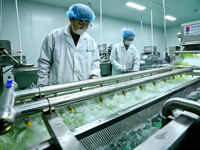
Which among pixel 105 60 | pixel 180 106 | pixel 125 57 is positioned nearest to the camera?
pixel 180 106

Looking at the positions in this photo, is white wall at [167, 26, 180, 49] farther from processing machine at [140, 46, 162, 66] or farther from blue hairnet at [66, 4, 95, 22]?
blue hairnet at [66, 4, 95, 22]

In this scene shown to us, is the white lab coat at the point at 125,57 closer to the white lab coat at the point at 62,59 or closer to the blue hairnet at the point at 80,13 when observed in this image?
the white lab coat at the point at 62,59

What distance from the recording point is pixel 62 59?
174 centimetres

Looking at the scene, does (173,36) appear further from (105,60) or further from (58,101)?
(58,101)

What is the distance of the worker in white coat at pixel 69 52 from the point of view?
1.67 meters

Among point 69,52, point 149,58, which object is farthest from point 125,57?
point 149,58

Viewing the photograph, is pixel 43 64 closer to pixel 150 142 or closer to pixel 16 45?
pixel 150 142

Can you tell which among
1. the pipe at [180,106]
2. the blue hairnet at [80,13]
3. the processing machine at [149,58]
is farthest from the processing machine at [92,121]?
the processing machine at [149,58]

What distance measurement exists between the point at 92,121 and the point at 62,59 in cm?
107

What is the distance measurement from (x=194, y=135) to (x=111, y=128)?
0.46m

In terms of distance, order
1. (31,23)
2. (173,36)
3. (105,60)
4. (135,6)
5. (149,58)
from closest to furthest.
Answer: (31,23)
(105,60)
(135,6)
(149,58)
(173,36)

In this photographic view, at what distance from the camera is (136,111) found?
944 mm

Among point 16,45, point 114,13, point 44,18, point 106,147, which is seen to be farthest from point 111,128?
point 114,13

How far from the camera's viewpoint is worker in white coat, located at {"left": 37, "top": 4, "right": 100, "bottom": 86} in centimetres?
167
